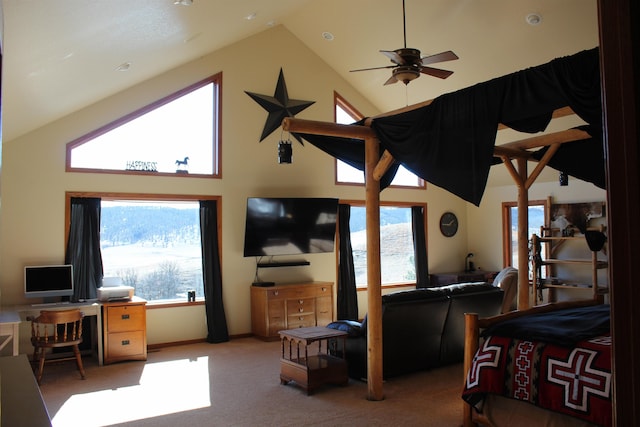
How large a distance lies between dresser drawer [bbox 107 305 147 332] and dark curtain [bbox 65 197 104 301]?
0.65m

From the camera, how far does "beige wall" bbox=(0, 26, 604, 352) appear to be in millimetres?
6281

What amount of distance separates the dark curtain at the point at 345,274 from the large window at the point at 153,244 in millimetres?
2309

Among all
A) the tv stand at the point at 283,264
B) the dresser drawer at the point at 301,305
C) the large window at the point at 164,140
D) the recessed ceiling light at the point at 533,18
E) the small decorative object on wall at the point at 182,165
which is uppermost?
the recessed ceiling light at the point at 533,18

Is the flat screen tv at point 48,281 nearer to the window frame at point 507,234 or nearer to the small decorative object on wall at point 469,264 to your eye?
the small decorative object on wall at point 469,264

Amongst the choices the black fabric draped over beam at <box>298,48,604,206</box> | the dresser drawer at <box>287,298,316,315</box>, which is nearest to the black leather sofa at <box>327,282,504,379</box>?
the black fabric draped over beam at <box>298,48,604,206</box>

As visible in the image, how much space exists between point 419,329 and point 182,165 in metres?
4.04

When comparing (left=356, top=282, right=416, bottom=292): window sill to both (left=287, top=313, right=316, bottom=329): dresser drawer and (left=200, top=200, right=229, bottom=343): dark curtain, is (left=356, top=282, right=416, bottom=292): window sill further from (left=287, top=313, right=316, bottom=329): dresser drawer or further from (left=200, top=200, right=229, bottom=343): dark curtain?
(left=200, top=200, right=229, bottom=343): dark curtain

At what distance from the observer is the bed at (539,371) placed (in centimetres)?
310

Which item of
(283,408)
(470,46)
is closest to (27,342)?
(283,408)

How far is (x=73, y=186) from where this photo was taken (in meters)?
6.55

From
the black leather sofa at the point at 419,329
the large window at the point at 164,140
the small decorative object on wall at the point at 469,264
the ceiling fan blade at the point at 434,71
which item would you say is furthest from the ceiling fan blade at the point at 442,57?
the small decorative object on wall at the point at 469,264

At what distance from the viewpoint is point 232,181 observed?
7.61 metres

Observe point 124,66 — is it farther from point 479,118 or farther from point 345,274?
point 345,274

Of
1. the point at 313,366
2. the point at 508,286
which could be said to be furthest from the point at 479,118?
the point at 508,286
